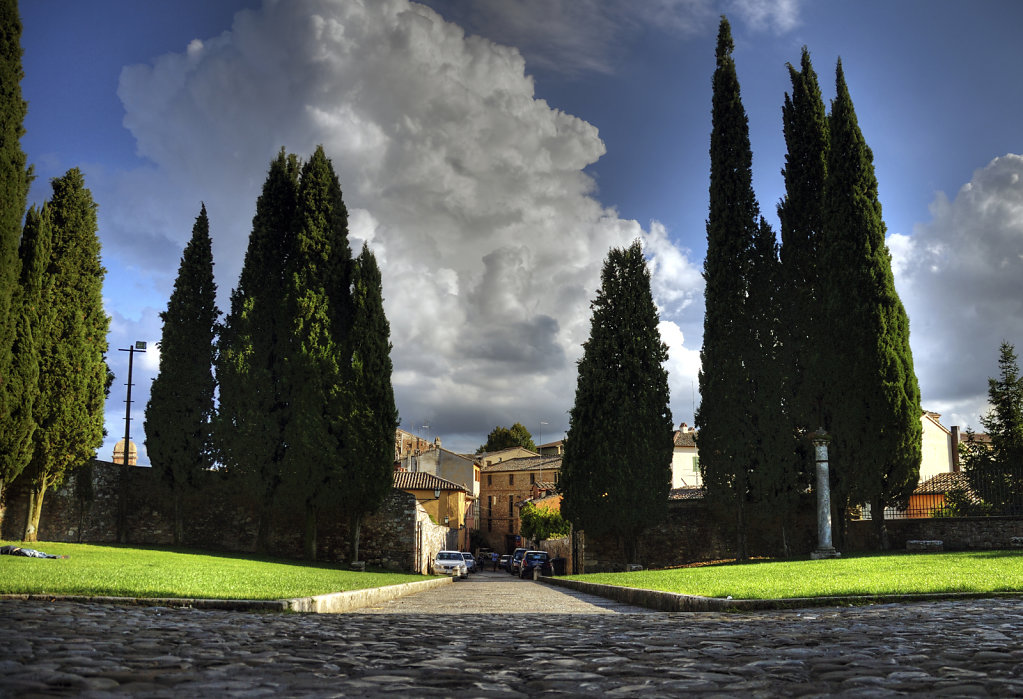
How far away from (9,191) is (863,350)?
80.7 feet

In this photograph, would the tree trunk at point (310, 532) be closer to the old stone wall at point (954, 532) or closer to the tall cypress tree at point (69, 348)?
the tall cypress tree at point (69, 348)

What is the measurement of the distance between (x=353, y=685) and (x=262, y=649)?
A: 5.21ft

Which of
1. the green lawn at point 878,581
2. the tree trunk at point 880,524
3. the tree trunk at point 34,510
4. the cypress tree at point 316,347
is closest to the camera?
the green lawn at point 878,581

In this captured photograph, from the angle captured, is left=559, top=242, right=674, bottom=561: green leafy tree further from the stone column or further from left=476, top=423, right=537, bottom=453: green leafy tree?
left=476, top=423, right=537, bottom=453: green leafy tree

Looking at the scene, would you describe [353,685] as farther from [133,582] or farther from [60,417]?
[60,417]

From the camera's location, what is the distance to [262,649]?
178 inches

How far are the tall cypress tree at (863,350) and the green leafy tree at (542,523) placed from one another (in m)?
36.3

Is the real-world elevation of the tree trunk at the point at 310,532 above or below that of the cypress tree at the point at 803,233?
below

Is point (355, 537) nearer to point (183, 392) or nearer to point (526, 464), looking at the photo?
point (183, 392)

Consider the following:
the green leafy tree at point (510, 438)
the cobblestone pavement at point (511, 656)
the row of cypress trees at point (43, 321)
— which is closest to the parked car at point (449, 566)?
the row of cypress trees at point (43, 321)

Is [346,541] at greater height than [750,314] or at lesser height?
lesser

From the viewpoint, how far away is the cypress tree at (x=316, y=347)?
Result: 2605 cm

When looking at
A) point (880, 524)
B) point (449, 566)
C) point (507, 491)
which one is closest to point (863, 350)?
point (880, 524)

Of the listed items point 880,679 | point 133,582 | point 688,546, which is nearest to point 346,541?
point 688,546
